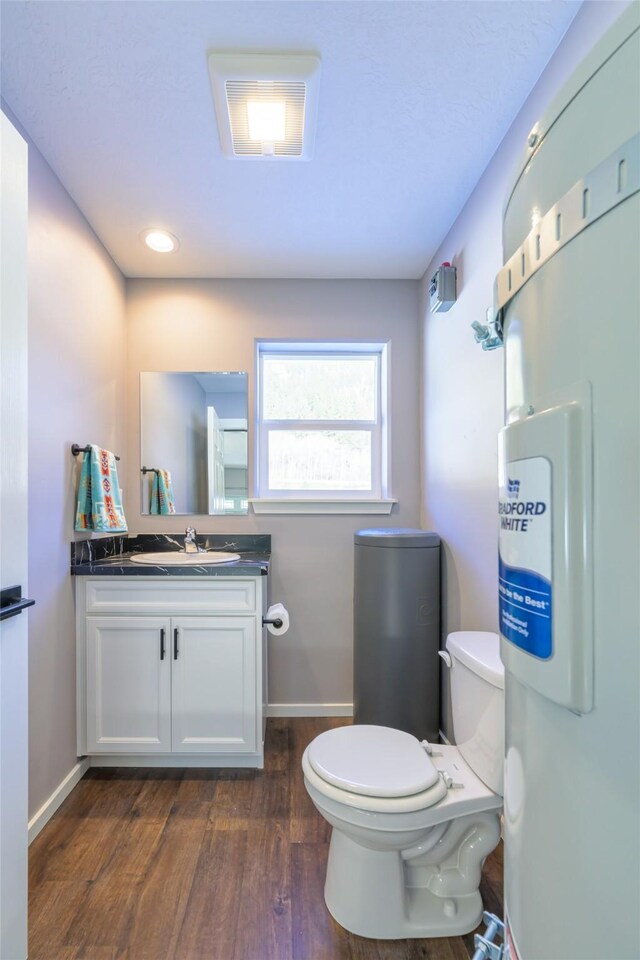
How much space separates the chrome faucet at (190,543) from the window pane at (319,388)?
2.50ft

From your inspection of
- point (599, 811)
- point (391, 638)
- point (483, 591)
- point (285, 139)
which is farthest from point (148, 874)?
point (285, 139)

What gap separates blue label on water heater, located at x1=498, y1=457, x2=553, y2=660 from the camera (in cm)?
44

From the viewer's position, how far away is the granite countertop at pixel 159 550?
1907mm

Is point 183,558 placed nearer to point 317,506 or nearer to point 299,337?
point 317,506

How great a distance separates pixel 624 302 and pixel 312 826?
1.89m

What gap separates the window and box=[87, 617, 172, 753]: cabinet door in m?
1.02

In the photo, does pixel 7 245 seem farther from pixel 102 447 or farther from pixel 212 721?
pixel 212 721

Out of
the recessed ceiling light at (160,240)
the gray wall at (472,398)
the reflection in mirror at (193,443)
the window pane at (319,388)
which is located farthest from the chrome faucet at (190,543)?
the recessed ceiling light at (160,240)

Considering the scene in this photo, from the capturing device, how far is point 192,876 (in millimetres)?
1391

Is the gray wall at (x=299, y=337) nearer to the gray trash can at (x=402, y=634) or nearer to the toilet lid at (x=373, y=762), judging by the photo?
the gray trash can at (x=402, y=634)

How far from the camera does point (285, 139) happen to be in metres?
1.51

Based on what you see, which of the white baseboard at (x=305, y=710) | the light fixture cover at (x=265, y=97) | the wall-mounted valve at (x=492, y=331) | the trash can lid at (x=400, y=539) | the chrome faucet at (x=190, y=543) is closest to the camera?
the wall-mounted valve at (x=492, y=331)

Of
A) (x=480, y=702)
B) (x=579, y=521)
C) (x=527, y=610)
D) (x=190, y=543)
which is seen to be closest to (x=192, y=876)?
(x=480, y=702)

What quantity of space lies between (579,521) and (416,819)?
1084 mm
